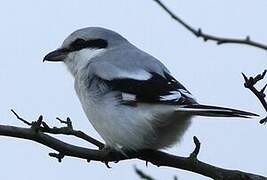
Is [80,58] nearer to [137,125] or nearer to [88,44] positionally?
[88,44]

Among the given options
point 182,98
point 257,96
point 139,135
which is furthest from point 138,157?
point 257,96

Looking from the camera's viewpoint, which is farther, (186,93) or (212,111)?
(186,93)

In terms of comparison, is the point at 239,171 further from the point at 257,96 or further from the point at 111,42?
the point at 111,42

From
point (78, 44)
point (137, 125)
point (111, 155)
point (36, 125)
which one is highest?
point (78, 44)

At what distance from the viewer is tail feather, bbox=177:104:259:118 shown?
7.10 ft

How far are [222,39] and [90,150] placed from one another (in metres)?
1.21

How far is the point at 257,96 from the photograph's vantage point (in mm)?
1861

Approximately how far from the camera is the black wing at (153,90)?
270 cm

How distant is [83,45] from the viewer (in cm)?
338

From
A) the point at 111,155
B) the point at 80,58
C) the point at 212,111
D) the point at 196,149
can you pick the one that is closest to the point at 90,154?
the point at 111,155

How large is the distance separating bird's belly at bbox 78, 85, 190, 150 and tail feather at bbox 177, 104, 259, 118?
0.48 feet

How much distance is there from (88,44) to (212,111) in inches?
48.9

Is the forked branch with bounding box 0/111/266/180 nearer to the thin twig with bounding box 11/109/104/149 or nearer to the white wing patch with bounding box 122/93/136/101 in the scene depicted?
the thin twig with bounding box 11/109/104/149

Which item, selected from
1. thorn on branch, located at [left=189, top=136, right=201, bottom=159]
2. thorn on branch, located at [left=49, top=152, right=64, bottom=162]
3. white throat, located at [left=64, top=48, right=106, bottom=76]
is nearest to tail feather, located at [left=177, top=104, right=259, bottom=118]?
thorn on branch, located at [left=189, top=136, right=201, bottom=159]
